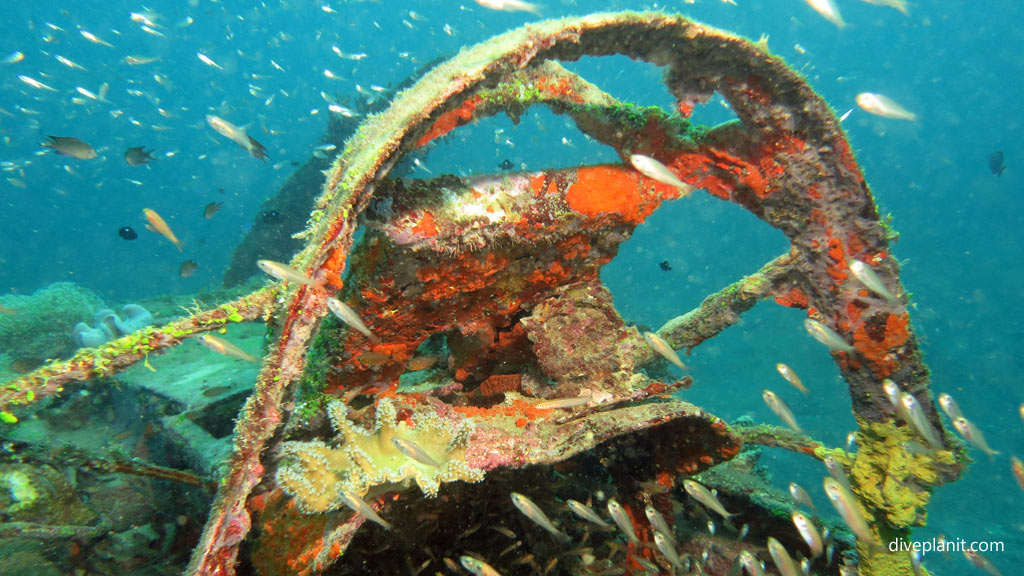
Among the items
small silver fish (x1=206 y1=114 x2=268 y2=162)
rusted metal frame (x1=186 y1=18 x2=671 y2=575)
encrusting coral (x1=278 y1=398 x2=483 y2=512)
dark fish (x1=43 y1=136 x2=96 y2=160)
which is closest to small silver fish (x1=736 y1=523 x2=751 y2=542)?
encrusting coral (x1=278 y1=398 x2=483 y2=512)

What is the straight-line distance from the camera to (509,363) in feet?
12.0

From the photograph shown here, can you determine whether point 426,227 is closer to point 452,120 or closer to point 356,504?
point 452,120

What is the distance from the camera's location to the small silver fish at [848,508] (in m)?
3.21

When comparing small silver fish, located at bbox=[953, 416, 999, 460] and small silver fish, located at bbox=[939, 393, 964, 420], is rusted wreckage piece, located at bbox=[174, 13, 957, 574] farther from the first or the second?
small silver fish, located at bbox=[953, 416, 999, 460]

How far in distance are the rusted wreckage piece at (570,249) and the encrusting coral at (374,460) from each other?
0.01 metres

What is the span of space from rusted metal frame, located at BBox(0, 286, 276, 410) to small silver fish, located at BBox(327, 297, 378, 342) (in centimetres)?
37

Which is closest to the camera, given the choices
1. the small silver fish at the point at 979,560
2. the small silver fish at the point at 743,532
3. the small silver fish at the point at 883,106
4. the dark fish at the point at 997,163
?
the small silver fish at the point at 743,532

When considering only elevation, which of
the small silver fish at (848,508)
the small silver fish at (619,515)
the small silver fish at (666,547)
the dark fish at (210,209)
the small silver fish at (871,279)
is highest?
the small silver fish at (871,279)

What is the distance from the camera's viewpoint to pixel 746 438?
4.28 m

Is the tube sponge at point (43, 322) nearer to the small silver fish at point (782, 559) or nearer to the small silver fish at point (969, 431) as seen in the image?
the small silver fish at point (782, 559)

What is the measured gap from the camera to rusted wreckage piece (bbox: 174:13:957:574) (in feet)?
6.81

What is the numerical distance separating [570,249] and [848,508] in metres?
2.82

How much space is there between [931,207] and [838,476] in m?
72.3

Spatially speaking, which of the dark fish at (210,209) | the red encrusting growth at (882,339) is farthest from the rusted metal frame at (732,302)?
the dark fish at (210,209)
